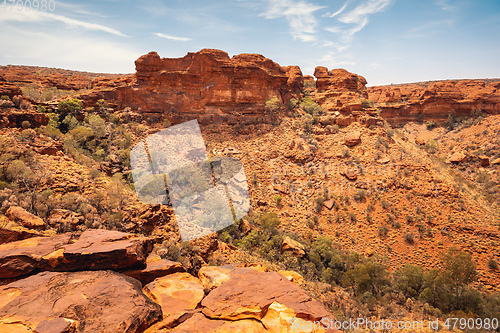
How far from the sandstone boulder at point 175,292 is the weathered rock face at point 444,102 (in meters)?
57.8

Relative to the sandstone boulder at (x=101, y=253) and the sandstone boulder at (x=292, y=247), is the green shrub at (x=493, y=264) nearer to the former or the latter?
the sandstone boulder at (x=292, y=247)

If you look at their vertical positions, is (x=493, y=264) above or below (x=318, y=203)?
below

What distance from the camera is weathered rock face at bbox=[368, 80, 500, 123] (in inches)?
1815

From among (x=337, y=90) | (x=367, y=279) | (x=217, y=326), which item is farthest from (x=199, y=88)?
(x=217, y=326)

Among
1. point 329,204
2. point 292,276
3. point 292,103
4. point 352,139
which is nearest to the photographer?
point 292,276

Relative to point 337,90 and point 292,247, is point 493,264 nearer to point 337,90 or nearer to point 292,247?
point 292,247

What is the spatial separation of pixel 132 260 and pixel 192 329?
3.07 meters

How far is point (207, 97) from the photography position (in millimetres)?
28562

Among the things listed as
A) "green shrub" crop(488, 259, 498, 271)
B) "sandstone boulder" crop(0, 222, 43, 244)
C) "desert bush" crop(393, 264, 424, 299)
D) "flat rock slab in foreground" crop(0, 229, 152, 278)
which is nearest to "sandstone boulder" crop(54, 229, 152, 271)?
"flat rock slab in foreground" crop(0, 229, 152, 278)

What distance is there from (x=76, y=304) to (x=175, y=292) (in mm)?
2283

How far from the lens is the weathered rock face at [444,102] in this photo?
46094mm

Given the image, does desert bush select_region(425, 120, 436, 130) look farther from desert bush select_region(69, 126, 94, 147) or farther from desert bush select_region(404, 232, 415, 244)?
desert bush select_region(69, 126, 94, 147)

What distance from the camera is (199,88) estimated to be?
28.3 meters

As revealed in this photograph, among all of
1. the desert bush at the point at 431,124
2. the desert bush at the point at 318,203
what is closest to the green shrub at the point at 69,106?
the desert bush at the point at 318,203
